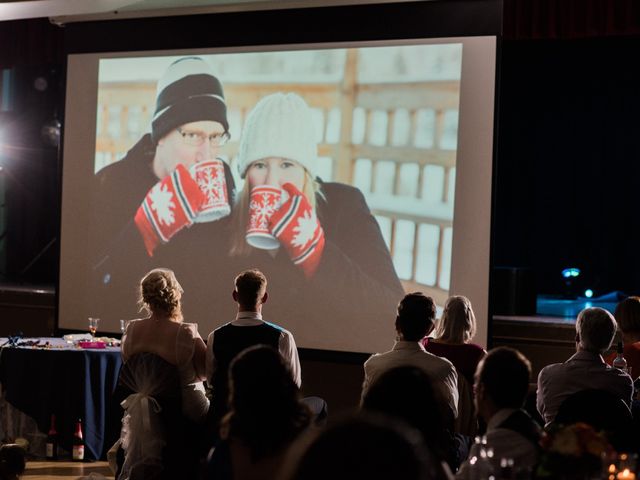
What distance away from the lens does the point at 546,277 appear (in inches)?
386

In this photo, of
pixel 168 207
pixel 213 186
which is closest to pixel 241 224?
pixel 213 186

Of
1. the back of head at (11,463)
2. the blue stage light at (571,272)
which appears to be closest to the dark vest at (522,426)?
the back of head at (11,463)

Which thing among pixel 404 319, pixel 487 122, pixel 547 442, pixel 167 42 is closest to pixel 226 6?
pixel 167 42

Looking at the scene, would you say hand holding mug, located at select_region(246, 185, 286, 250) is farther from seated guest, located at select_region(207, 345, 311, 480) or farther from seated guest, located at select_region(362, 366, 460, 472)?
seated guest, located at select_region(362, 366, 460, 472)

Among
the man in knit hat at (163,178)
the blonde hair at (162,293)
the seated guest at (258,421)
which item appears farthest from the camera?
the man in knit hat at (163,178)

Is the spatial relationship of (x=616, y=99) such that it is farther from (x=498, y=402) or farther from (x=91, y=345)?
(x=498, y=402)

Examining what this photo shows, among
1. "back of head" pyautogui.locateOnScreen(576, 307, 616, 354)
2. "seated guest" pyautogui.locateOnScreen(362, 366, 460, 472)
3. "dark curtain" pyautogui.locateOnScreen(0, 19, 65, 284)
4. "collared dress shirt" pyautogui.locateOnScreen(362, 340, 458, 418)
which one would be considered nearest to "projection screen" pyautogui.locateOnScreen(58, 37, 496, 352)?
"back of head" pyautogui.locateOnScreen(576, 307, 616, 354)

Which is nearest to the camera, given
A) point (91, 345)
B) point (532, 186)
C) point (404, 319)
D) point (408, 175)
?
point (404, 319)

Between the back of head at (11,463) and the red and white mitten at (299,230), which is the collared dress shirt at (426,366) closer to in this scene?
the back of head at (11,463)

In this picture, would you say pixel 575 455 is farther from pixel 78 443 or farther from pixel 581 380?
pixel 78 443

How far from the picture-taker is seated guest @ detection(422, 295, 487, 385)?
404cm

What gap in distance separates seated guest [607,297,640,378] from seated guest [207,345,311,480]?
2.50m

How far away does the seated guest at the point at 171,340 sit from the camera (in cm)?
433

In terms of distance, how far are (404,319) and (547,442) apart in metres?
1.58
